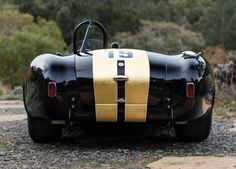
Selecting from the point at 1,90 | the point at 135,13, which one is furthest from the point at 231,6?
the point at 1,90

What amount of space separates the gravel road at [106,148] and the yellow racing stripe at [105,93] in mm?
337

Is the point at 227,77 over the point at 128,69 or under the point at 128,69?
under

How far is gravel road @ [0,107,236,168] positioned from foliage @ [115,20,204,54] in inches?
1650

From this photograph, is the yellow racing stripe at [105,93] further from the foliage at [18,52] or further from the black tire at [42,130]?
the foliage at [18,52]

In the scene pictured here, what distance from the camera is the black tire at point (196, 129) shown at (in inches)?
230

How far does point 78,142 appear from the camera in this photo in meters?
5.96

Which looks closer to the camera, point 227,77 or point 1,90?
point 227,77

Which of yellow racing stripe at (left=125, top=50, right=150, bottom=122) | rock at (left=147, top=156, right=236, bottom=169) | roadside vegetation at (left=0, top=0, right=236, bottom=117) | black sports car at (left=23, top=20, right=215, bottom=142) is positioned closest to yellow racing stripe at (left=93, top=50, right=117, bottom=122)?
black sports car at (left=23, top=20, right=215, bottom=142)

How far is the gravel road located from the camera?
4.88 m

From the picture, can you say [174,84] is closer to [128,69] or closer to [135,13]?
[128,69]

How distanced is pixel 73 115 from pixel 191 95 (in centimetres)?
107

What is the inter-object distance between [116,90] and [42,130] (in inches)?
39.4

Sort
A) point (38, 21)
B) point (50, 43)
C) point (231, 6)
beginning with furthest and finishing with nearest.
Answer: point (231, 6), point (38, 21), point (50, 43)

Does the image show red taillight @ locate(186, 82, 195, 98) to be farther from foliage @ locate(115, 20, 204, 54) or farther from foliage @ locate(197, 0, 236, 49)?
foliage @ locate(197, 0, 236, 49)
